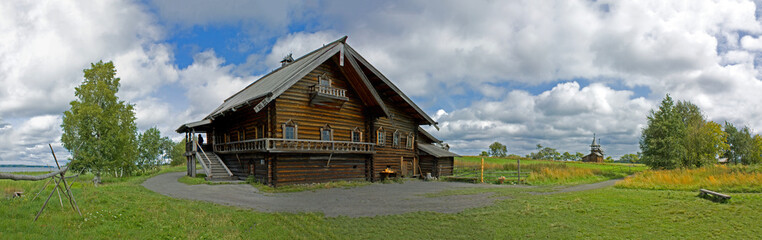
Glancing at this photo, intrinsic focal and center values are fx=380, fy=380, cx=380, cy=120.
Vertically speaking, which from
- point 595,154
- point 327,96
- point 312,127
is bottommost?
point 595,154

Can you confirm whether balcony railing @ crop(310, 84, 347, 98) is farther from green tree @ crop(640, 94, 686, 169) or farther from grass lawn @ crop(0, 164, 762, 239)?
green tree @ crop(640, 94, 686, 169)

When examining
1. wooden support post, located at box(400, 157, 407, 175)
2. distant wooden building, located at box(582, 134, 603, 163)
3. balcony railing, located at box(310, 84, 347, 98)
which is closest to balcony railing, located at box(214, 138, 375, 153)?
balcony railing, located at box(310, 84, 347, 98)

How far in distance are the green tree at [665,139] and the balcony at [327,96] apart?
3451 cm

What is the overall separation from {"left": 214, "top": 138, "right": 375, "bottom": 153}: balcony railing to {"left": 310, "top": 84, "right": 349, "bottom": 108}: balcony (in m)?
2.60

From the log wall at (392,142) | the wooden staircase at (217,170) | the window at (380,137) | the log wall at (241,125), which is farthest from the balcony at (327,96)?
the wooden staircase at (217,170)

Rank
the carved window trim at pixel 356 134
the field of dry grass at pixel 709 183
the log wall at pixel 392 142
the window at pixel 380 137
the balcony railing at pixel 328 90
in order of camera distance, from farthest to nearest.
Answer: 1. the window at pixel 380 137
2. the log wall at pixel 392 142
3. the carved window trim at pixel 356 134
4. the balcony railing at pixel 328 90
5. the field of dry grass at pixel 709 183

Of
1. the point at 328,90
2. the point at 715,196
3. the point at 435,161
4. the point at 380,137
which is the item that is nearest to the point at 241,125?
the point at 328,90

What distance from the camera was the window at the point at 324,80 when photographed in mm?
24870

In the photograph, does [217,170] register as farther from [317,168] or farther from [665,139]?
[665,139]

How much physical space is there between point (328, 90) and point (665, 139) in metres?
35.7

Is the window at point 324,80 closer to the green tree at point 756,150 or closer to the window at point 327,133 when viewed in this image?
the window at point 327,133

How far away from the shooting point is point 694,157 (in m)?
40.4

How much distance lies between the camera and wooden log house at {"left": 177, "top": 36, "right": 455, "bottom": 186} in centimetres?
2234

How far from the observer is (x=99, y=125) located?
2870cm
